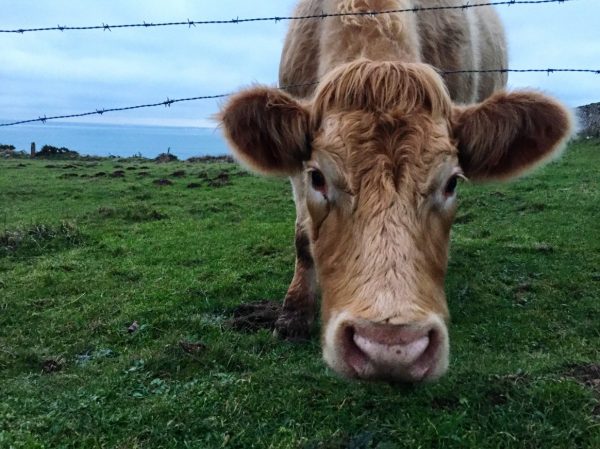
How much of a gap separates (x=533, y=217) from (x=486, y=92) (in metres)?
3.52

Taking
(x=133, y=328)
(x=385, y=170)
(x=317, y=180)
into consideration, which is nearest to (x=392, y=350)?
(x=385, y=170)

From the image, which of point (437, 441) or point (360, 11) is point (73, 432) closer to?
point (437, 441)

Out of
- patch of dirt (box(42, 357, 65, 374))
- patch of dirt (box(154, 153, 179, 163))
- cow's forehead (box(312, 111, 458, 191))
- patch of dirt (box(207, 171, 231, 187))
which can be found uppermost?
cow's forehead (box(312, 111, 458, 191))

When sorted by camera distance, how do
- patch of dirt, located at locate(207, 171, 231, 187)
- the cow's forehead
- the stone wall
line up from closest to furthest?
the cow's forehead
patch of dirt, located at locate(207, 171, 231, 187)
the stone wall

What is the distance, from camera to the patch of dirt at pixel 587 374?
13.9ft

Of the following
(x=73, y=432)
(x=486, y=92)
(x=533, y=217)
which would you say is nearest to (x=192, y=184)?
(x=533, y=217)

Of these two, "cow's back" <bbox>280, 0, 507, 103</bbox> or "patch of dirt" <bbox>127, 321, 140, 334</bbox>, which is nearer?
"cow's back" <bbox>280, 0, 507, 103</bbox>

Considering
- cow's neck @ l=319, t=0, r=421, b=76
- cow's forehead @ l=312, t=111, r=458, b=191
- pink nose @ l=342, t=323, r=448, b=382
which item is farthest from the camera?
cow's neck @ l=319, t=0, r=421, b=76

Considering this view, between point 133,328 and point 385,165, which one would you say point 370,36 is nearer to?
point 385,165

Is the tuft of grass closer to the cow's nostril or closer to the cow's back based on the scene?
the cow's back

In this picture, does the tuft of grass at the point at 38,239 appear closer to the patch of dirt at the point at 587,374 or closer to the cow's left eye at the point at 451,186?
the cow's left eye at the point at 451,186

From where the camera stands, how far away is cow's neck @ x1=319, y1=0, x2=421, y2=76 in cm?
488

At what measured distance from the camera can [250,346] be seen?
5.50 meters

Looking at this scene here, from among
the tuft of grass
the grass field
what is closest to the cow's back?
the grass field
